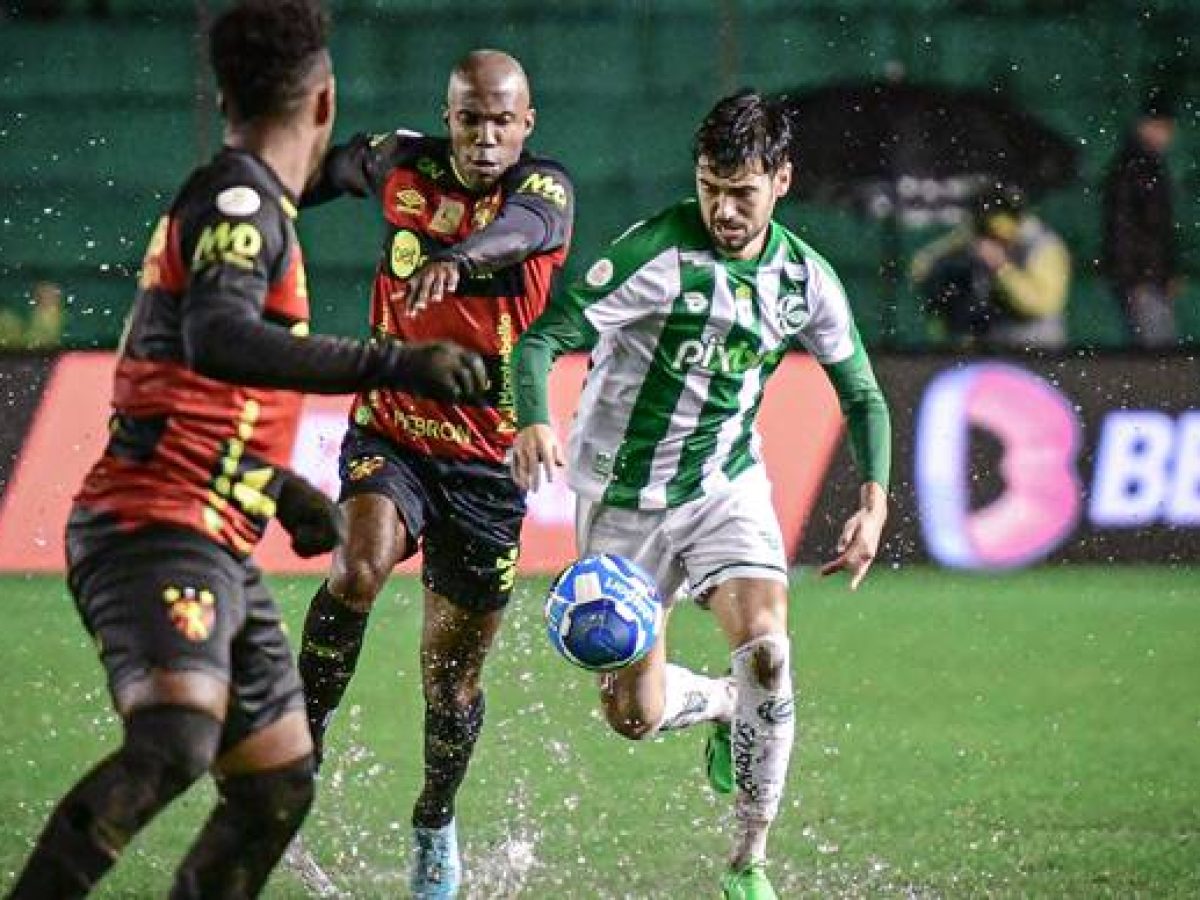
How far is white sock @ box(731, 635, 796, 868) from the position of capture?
21.3ft

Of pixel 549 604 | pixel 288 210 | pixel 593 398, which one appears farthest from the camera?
pixel 593 398

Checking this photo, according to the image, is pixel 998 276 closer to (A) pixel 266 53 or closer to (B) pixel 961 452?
(B) pixel 961 452

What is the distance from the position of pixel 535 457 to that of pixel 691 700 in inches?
44.1

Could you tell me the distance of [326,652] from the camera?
22.4ft

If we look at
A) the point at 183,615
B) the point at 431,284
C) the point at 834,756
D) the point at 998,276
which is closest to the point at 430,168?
the point at 431,284

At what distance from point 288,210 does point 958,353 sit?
7.49m

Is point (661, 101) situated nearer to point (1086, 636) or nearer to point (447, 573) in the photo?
point (1086, 636)

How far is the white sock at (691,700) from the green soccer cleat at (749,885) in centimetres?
65

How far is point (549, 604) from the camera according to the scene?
652 cm

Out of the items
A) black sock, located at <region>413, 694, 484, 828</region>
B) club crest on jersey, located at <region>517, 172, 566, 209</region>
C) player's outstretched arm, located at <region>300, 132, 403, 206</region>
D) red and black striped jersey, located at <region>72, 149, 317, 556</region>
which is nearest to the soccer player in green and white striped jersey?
club crest on jersey, located at <region>517, 172, 566, 209</region>

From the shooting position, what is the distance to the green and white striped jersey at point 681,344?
21.9 feet

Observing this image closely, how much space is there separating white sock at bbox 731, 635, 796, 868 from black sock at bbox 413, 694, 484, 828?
29.4 inches

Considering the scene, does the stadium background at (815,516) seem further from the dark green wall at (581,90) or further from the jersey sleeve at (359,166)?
the jersey sleeve at (359,166)

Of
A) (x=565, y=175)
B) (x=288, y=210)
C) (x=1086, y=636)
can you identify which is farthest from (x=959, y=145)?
(x=288, y=210)
